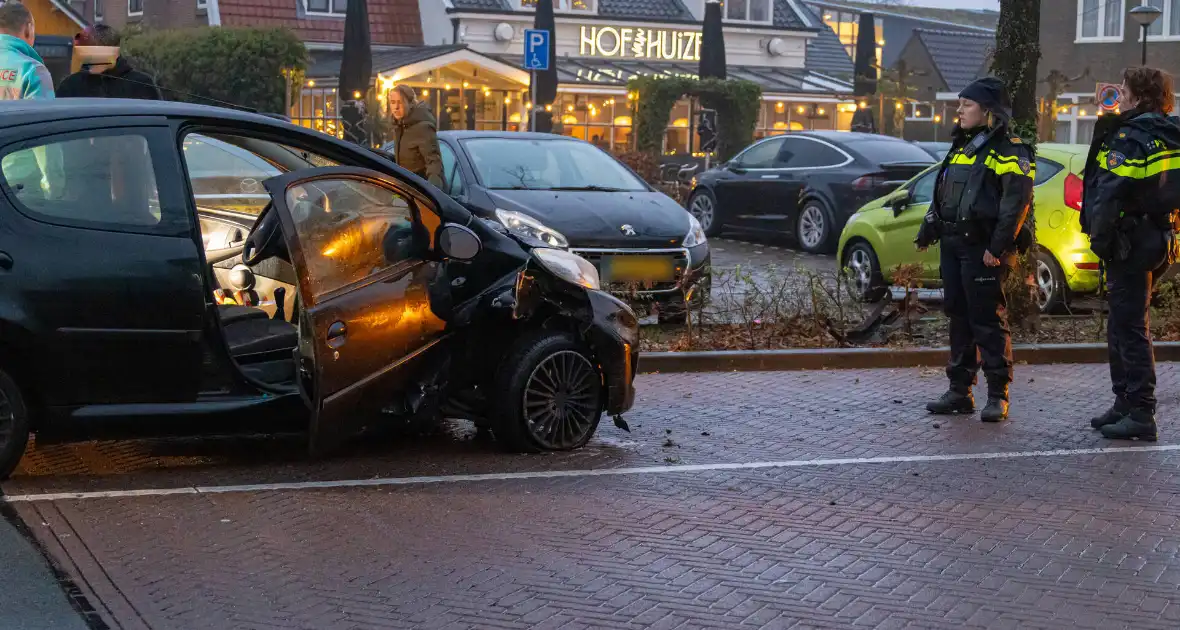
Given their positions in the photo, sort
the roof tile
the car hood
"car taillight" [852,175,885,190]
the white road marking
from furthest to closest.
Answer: the roof tile → "car taillight" [852,175,885,190] → the car hood → the white road marking

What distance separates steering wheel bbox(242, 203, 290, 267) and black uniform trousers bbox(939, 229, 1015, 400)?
3684 millimetres

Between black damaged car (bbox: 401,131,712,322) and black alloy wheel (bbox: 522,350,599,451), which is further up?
black damaged car (bbox: 401,131,712,322)

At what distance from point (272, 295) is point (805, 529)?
2.96 metres

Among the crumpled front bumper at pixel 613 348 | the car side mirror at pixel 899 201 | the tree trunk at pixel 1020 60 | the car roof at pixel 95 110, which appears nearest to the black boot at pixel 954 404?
the crumpled front bumper at pixel 613 348

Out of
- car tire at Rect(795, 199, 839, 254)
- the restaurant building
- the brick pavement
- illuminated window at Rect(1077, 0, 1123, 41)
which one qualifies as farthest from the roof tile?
the brick pavement

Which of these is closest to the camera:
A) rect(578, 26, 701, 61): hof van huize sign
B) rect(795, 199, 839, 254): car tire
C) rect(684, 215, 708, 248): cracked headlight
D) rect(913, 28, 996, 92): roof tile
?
rect(684, 215, 708, 248): cracked headlight

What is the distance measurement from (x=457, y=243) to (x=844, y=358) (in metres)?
4.30

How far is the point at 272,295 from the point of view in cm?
767

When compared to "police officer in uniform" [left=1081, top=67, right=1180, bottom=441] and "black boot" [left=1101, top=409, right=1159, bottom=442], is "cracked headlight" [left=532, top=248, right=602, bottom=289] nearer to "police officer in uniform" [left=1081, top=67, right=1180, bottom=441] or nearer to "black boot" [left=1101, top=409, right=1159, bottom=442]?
"police officer in uniform" [left=1081, top=67, right=1180, bottom=441]

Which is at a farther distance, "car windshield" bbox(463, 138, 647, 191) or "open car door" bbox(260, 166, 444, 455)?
"car windshield" bbox(463, 138, 647, 191)

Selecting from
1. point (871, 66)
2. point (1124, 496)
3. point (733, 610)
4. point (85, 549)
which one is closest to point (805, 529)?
point (733, 610)

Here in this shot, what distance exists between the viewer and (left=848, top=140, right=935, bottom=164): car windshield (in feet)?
62.4

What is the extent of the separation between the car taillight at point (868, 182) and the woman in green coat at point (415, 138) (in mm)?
8215

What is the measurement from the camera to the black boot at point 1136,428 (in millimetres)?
8172
